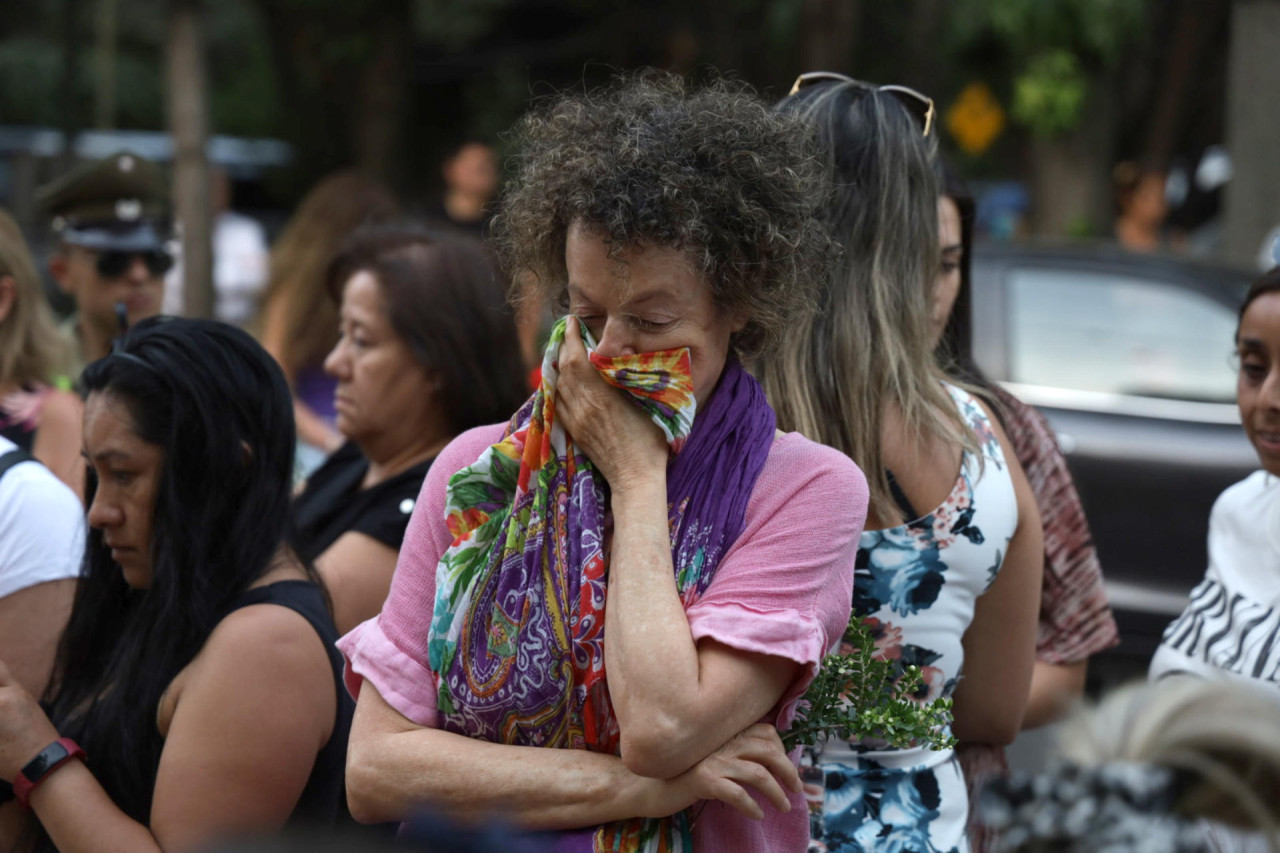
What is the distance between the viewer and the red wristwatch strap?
2.36m

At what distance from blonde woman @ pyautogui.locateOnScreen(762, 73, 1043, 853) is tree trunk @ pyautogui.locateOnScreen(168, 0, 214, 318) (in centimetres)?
598

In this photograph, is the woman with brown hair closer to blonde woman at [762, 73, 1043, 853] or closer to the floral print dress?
blonde woman at [762, 73, 1043, 853]

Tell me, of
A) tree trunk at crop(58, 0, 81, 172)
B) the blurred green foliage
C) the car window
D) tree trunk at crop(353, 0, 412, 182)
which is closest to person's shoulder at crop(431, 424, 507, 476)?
the car window

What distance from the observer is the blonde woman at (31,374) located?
12.3ft

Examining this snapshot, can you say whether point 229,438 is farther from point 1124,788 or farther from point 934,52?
point 934,52

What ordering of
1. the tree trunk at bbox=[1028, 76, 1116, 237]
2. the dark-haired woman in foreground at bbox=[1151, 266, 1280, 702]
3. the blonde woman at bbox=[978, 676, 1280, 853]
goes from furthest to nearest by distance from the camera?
the tree trunk at bbox=[1028, 76, 1116, 237] → the dark-haired woman in foreground at bbox=[1151, 266, 1280, 702] → the blonde woman at bbox=[978, 676, 1280, 853]

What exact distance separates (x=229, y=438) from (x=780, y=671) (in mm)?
1166


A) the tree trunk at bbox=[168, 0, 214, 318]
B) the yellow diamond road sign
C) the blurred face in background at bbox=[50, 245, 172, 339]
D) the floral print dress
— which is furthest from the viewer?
the yellow diamond road sign

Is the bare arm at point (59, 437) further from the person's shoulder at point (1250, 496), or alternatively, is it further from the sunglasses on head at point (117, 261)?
the person's shoulder at point (1250, 496)

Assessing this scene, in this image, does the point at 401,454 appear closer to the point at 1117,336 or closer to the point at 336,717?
the point at 336,717

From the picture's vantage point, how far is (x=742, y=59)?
45.3 feet

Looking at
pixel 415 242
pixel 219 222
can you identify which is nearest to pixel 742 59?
pixel 219 222

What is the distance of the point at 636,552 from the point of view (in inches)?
72.6

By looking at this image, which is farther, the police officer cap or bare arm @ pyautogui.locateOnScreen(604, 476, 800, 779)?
the police officer cap
